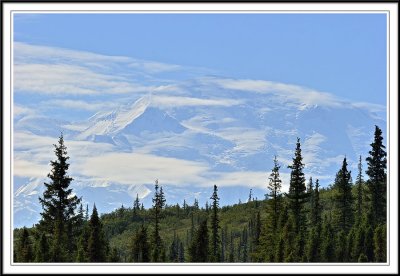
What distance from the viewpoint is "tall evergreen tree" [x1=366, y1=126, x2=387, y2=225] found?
282ft

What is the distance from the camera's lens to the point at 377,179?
87.4m

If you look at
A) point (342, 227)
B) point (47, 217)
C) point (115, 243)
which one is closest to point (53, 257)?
point (47, 217)

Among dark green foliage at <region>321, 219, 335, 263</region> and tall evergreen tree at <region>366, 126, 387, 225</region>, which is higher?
tall evergreen tree at <region>366, 126, 387, 225</region>

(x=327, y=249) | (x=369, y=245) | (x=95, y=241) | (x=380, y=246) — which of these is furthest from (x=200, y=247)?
(x=380, y=246)

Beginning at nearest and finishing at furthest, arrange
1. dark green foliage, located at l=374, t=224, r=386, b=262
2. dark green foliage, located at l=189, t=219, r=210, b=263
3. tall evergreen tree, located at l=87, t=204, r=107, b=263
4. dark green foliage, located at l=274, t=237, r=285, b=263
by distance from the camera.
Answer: dark green foliage, located at l=374, t=224, r=386, b=262
dark green foliage, located at l=274, t=237, r=285, b=263
tall evergreen tree, located at l=87, t=204, r=107, b=263
dark green foliage, located at l=189, t=219, r=210, b=263

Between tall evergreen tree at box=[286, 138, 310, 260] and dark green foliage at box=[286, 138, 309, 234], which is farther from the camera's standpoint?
dark green foliage at box=[286, 138, 309, 234]

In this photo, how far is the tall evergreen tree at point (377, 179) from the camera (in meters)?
86.1

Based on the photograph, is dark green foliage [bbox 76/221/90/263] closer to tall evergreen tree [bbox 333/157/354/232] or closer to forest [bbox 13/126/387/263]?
forest [bbox 13/126/387/263]

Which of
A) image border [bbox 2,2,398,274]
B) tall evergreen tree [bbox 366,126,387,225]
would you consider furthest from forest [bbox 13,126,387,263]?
image border [bbox 2,2,398,274]

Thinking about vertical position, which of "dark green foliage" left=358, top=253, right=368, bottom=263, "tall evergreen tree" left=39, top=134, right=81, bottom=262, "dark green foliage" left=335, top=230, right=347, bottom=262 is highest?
"tall evergreen tree" left=39, top=134, right=81, bottom=262

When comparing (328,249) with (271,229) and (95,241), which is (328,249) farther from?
(95,241)

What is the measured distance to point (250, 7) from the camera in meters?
26.7

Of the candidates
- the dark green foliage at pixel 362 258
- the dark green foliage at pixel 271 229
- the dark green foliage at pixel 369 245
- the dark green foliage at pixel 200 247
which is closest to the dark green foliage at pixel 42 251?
the dark green foliage at pixel 200 247

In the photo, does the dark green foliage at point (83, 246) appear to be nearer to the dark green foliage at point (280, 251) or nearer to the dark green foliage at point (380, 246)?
the dark green foliage at point (280, 251)
